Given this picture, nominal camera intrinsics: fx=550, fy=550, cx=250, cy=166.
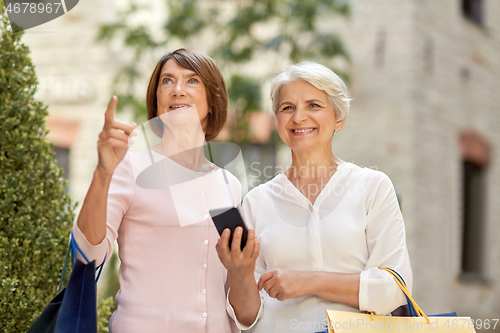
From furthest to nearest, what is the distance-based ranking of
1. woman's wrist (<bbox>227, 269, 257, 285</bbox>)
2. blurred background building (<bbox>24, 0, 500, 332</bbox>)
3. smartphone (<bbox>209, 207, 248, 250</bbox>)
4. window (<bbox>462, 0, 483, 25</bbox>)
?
1. window (<bbox>462, 0, 483, 25</bbox>)
2. blurred background building (<bbox>24, 0, 500, 332</bbox>)
3. woman's wrist (<bbox>227, 269, 257, 285</bbox>)
4. smartphone (<bbox>209, 207, 248, 250</bbox>)

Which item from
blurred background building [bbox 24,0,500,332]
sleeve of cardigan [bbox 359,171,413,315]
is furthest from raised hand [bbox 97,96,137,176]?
blurred background building [bbox 24,0,500,332]

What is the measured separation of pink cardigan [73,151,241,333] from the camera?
5.87ft

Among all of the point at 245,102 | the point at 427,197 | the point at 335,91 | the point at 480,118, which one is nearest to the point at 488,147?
the point at 480,118

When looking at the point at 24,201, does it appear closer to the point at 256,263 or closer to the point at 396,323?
the point at 256,263

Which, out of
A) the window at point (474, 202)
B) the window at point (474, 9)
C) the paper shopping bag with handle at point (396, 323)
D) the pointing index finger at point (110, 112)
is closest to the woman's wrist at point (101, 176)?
the pointing index finger at point (110, 112)

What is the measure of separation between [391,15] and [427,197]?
2442 millimetres

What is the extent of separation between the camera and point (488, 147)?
314 inches

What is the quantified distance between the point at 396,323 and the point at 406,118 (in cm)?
575

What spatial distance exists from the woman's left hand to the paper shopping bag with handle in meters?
0.14

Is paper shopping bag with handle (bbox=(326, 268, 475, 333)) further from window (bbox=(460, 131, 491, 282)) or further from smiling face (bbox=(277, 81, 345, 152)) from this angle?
window (bbox=(460, 131, 491, 282))

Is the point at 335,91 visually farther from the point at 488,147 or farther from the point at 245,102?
the point at 488,147

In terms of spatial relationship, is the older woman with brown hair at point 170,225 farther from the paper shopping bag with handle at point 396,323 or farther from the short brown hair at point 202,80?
the paper shopping bag with handle at point 396,323

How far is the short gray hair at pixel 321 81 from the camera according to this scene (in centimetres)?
205

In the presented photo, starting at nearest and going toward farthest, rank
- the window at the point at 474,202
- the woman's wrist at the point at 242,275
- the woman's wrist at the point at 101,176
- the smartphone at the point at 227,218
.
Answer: the woman's wrist at the point at 101,176 → the smartphone at the point at 227,218 → the woman's wrist at the point at 242,275 → the window at the point at 474,202
